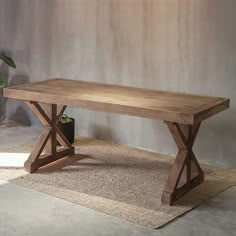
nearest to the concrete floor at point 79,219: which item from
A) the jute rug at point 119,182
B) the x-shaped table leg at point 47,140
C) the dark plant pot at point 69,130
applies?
the jute rug at point 119,182

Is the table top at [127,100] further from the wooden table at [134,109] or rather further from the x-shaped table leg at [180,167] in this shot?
the x-shaped table leg at [180,167]

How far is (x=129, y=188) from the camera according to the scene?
3652 millimetres

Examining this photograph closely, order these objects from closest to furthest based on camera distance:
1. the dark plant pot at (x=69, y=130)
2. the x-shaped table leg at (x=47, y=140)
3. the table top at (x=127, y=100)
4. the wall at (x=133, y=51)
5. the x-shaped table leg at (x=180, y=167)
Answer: the table top at (x=127, y=100)
the x-shaped table leg at (x=180, y=167)
the x-shaped table leg at (x=47, y=140)
the wall at (x=133, y=51)
the dark plant pot at (x=69, y=130)

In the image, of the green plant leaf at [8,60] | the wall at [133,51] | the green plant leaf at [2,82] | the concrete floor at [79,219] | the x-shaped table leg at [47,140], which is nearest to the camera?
the concrete floor at [79,219]

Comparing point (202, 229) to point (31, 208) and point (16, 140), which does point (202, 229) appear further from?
point (16, 140)

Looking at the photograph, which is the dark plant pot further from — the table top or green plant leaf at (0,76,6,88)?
green plant leaf at (0,76,6,88)

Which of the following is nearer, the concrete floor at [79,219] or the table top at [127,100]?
the concrete floor at [79,219]

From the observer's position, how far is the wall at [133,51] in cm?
411

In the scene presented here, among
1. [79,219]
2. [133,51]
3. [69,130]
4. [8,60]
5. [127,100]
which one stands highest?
[133,51]

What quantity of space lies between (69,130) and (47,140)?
0.62 meters

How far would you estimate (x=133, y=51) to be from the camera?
4562 mm

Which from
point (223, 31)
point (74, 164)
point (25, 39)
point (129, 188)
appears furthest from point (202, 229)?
point (25, 39)

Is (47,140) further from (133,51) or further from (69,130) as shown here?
(133,51)

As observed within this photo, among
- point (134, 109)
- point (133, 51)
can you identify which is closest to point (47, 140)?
point (134, 109)
